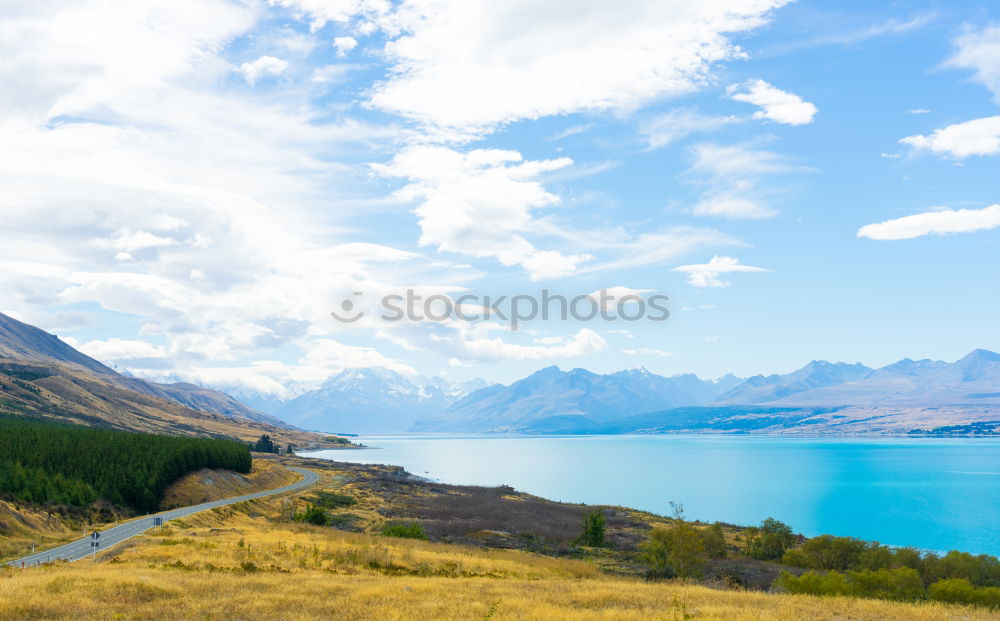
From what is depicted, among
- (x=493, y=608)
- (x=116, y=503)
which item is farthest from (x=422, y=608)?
(x=116, y=503)

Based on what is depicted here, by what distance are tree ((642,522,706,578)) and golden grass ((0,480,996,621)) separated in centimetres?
1601

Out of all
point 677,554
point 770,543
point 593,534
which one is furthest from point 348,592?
point 770,543

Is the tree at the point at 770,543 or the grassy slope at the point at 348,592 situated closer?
the grassy slope at the point at 348,592

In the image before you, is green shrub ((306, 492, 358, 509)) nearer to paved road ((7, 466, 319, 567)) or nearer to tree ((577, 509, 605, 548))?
paved road ((7, 466, 319, 567))

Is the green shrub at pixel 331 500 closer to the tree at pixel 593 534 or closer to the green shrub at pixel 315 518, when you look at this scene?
the green shrub at pixel 315 518

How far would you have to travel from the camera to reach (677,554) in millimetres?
53219

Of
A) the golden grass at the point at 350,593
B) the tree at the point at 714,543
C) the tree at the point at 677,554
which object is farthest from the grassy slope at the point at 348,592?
the tree at the point at 714,543

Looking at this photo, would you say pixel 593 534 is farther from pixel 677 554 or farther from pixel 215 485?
pixel 215 485

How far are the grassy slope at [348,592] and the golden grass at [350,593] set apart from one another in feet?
0.18

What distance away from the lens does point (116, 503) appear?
234 ft

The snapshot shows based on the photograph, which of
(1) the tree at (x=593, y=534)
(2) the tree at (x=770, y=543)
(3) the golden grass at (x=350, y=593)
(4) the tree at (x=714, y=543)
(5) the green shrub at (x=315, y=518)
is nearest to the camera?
(3) the golden grass at (x=350, y=593)

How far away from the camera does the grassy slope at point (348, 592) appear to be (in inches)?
878

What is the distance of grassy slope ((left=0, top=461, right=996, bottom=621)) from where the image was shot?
22312 mm

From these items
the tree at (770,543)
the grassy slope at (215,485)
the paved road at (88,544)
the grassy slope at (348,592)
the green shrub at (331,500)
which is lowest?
the tree at (770,543)
